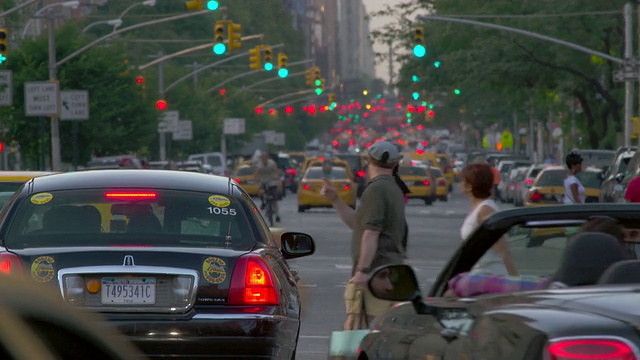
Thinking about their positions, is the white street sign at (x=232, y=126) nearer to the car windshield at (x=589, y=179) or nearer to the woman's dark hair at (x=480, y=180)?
the car windshield at (x=589, y=179)

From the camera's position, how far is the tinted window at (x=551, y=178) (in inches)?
1603

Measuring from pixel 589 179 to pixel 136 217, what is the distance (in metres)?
29.8

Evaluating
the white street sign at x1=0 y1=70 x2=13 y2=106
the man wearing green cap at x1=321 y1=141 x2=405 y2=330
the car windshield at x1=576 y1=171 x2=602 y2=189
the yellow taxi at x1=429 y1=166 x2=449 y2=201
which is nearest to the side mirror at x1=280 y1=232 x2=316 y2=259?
the man wearing green cap at x1=321 y1=141 x2=405 y2=330

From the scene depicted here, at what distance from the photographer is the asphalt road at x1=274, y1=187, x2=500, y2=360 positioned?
589 inches

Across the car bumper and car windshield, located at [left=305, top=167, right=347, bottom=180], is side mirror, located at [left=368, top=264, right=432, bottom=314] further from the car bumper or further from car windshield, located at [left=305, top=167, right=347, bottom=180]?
car windshield, located at [left=305, top=167, right=347, bottom=180]

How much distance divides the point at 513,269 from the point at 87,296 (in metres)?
3.20

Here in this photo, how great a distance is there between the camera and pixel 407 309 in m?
6.66

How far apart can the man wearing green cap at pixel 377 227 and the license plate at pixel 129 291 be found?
6.90 feet

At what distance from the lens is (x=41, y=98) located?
40969mm

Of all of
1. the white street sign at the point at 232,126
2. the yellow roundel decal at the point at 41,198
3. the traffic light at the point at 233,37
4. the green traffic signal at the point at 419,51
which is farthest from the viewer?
the white street sign at the point at 232,126

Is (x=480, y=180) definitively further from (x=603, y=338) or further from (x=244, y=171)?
(x=244, y=171)

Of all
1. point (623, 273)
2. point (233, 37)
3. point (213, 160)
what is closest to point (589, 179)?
point (233, 37)

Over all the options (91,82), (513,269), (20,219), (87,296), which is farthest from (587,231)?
(91,82)

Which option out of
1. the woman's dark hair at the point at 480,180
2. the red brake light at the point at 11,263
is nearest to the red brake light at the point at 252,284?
the red brake light at the point at 11,263
